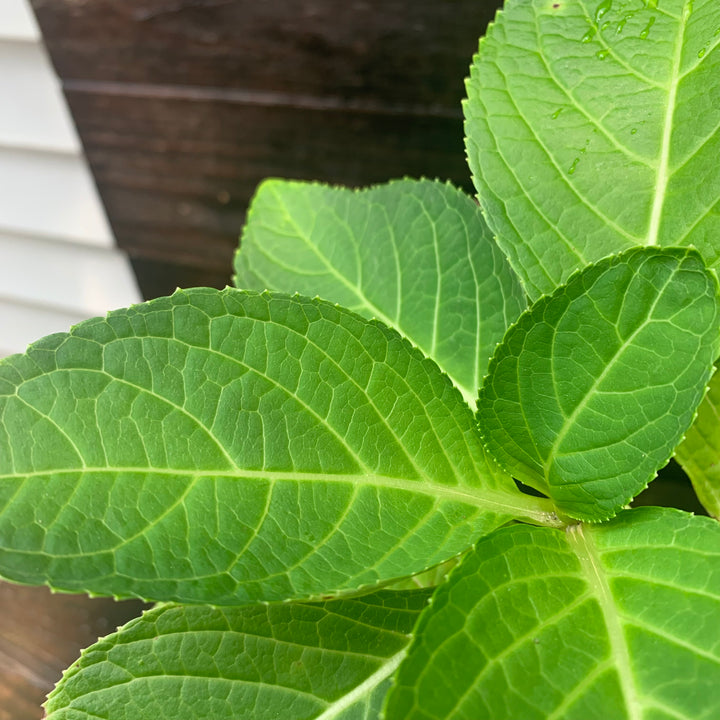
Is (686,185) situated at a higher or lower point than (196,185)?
higher

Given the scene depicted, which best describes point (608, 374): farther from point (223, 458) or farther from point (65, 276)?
point (65, 276)

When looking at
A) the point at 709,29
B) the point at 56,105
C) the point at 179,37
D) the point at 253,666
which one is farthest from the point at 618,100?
the point at 56,105

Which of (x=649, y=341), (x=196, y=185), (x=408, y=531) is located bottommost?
(x=196, y=185)

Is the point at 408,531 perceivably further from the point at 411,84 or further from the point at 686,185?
the point at 411,84

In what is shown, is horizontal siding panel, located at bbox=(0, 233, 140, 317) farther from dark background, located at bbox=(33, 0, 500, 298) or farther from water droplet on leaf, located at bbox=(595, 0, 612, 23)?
water droplet on leaf, located at bbox=(595, 0, 612, 23)

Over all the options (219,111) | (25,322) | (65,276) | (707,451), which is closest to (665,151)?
(707,451)

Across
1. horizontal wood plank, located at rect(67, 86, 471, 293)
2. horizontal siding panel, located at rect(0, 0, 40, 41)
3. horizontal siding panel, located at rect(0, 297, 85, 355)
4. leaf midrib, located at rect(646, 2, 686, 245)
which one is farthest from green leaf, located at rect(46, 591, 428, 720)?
horizontal siding panel, located at rect(0, 297, 85, 355)
